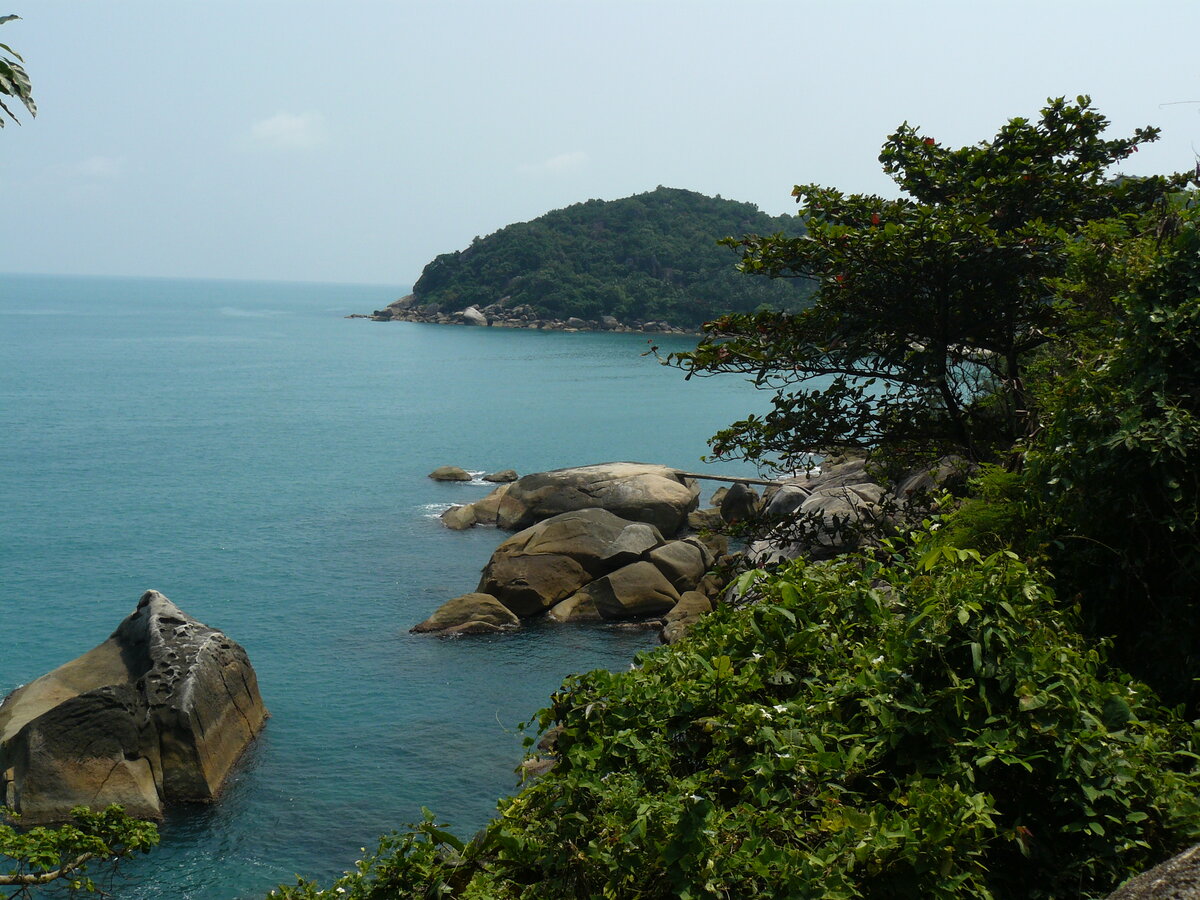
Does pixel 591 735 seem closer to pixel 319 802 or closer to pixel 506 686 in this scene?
pixel 319 802

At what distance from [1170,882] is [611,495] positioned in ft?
88.5

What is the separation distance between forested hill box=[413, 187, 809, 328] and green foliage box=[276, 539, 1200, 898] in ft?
324

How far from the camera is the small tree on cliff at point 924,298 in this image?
10.6 m

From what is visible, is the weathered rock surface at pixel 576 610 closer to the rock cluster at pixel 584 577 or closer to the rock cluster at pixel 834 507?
the rock cluster at pixel 584 577

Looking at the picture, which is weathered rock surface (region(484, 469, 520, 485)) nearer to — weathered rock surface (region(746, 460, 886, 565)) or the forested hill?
weathered rock surface (region(746, 460, 886, 565))

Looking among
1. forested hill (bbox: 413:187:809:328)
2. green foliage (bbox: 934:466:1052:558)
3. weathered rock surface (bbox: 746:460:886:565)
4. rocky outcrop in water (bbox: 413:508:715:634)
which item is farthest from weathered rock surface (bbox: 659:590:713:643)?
forested hill (bbox: 413:187:809:328)

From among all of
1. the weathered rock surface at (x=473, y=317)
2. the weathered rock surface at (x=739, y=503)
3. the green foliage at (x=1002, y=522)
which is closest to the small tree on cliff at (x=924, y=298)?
the green foliage at (x=1002, y=522)

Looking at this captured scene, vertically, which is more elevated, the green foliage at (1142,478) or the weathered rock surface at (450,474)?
the green foliage at (1142,478)

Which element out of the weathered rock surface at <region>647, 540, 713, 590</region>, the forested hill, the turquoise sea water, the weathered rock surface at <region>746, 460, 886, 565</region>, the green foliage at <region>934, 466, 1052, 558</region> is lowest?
the turquoise sea water

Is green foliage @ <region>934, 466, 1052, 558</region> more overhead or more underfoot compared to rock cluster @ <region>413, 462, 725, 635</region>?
more overhead

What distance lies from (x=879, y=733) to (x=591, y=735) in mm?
1341

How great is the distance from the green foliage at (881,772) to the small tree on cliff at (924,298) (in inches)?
241

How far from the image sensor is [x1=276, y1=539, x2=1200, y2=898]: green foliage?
3877 millimetres

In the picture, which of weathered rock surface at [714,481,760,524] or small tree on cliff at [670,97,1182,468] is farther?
weathered rock surface at [714,481,760,524]
